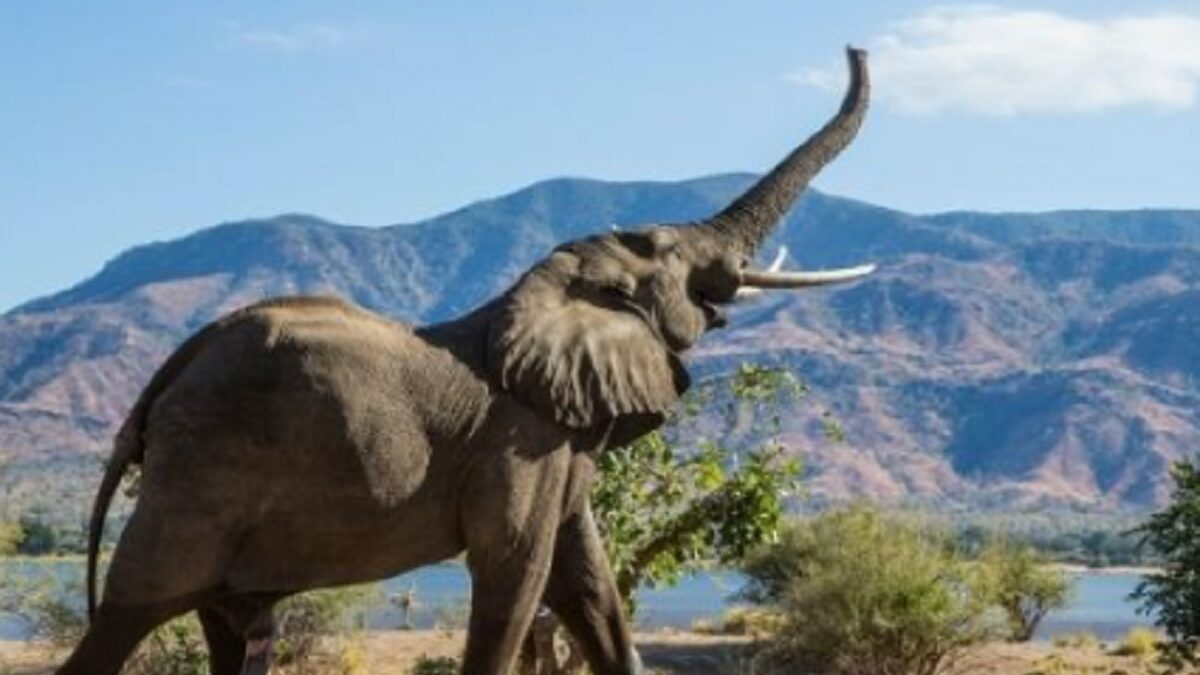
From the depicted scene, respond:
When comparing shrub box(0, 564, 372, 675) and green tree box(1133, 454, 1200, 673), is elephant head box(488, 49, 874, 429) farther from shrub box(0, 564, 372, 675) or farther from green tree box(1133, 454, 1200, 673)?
shrub box(0, 564, 372, 675)

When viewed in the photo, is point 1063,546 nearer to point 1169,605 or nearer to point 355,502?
point 1169,605

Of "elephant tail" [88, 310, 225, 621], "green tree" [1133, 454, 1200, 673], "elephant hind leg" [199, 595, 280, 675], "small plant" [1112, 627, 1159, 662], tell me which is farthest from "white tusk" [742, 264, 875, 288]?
"small plant" [1112, 627, 1159, 662]

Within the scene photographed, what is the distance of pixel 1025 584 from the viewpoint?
41062mm

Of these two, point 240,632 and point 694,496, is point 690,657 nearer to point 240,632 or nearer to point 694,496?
point 694,496

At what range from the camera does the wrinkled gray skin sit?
5691mm

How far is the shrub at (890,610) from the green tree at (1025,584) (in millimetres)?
11531

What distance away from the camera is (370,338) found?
19.7 feet

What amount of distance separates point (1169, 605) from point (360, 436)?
53.2ft

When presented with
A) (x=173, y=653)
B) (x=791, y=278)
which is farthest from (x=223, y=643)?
(x=173, y=653)

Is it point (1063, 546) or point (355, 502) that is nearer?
→ point (355, 502)

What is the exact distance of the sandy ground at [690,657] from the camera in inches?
1013

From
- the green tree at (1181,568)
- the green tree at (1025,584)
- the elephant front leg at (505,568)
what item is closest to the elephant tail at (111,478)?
the elephant front leg at (505,568)

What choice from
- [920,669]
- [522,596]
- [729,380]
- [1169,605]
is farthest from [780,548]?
[522,596]

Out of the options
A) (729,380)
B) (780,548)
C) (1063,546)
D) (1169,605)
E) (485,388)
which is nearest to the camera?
(485,388)
